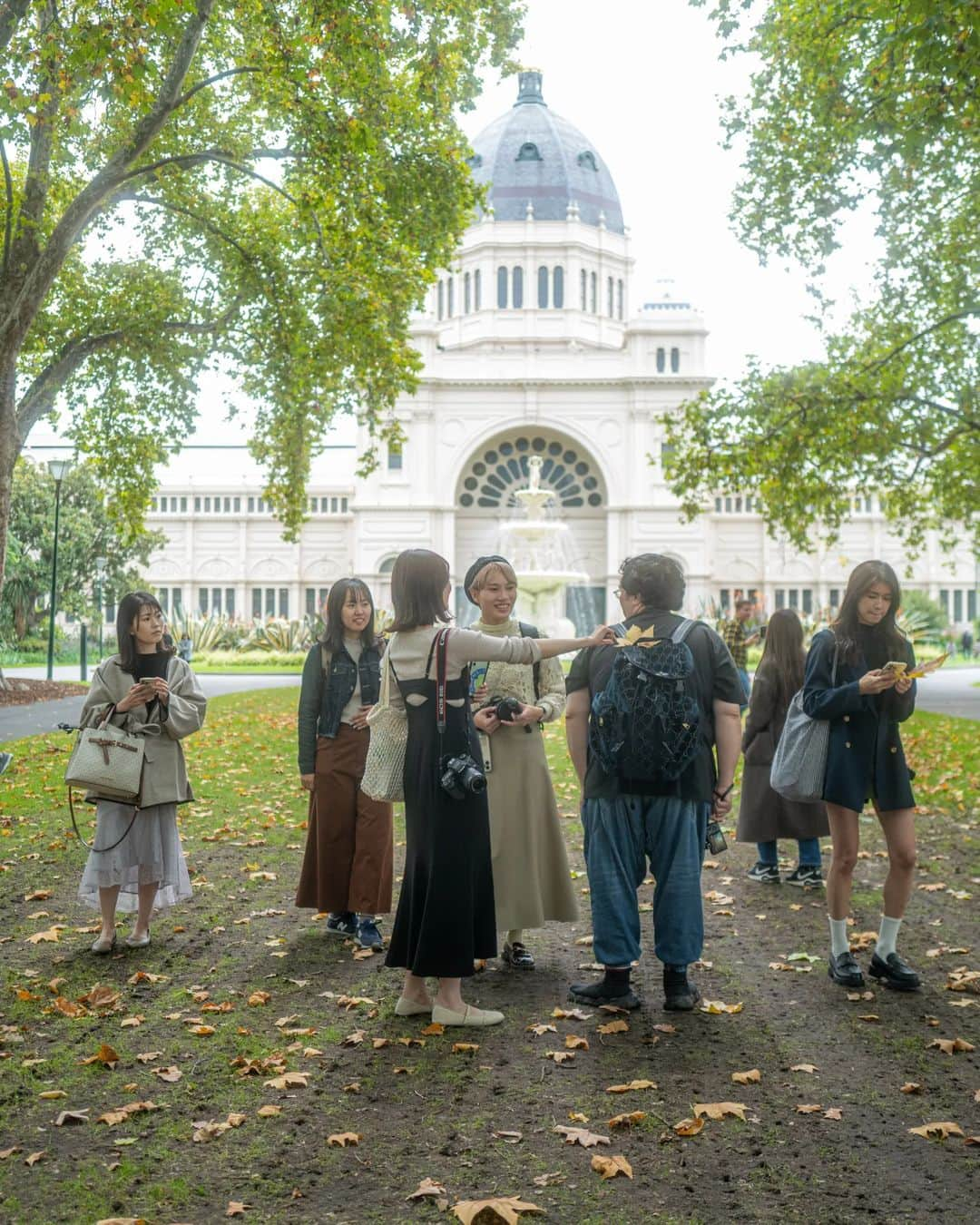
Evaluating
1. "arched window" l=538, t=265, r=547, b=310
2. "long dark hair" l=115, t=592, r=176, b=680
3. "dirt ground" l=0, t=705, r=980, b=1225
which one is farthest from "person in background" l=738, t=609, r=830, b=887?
"arched window" l=538, t=265, r=547, b=310

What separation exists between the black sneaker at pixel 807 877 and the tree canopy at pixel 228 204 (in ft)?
28.6

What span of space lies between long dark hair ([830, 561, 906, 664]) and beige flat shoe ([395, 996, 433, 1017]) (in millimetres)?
2543

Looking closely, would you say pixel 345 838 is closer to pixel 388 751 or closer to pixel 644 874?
pixel 388 751

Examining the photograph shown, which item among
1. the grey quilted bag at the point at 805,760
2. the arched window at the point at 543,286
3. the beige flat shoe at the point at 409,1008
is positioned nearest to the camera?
the beige flat shoe at the point at 409,1008

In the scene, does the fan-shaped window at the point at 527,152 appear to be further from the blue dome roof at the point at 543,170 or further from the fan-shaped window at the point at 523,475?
the fan-shaped window at the point at 523,475

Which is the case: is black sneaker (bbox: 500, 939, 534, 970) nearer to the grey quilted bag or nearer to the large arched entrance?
the grey quilted bag

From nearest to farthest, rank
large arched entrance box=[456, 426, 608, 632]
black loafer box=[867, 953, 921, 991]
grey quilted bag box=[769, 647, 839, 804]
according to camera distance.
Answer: black loafer box=[867, 953, 921, 991], grey quilted bag box=[769, 647, 839, 804], large arched entrance box=[456, 426, 608, 632]

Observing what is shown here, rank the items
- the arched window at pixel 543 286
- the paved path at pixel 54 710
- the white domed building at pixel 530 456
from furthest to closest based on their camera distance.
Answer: the arched window at pixel 543 286, the white domed building at pixel 530 456, the paved path at pixel 54 710

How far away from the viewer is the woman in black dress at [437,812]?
17.1 ft

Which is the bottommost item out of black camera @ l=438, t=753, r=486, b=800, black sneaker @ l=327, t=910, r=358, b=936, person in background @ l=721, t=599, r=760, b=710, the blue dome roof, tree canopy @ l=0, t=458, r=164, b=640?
black sneaker @ l=327, t=910, r=358, b=936

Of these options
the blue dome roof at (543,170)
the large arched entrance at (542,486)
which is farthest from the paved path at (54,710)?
the blue dome roof at (543,170)

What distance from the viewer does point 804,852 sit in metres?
8.48

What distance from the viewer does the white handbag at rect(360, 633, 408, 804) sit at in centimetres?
534

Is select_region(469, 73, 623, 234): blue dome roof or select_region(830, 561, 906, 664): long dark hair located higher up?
select_region(469, 73, 623, 234): blue dome roof
